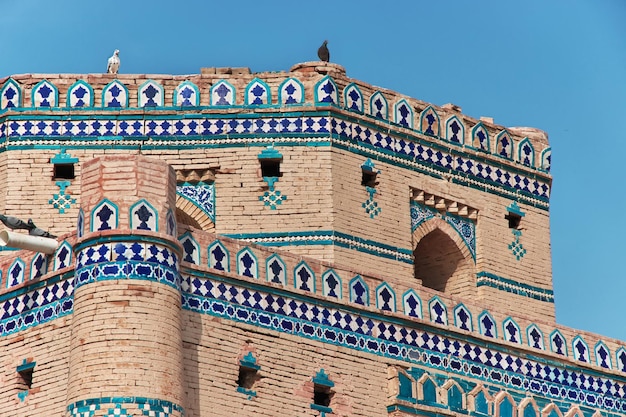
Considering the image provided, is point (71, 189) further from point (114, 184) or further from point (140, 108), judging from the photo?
point (114, 184)

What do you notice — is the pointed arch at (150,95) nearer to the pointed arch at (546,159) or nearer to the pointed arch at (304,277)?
the pointed arch at (304,277)

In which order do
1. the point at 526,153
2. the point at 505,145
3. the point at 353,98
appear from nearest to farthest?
the point at 353,98 < the point at 505,145 < the point at 526,153

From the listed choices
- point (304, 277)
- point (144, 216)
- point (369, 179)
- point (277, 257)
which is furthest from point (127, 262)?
point (369, 179)

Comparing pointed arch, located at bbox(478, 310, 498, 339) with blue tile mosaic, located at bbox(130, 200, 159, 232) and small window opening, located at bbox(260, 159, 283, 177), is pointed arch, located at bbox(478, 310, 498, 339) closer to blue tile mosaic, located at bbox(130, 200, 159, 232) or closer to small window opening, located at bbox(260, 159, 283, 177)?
small window opening, located at bbox(260, 159, 283, 177)

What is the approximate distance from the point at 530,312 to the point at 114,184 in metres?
6.11

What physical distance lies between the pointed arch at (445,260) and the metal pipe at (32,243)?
4808mm

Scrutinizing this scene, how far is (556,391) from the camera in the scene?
68.1 ft

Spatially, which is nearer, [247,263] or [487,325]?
[247,263]

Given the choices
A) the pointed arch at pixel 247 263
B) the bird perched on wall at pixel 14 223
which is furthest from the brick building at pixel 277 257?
the bird perched on wall at pixel 14 223

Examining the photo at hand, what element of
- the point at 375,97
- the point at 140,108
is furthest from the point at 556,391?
the point at 140,108

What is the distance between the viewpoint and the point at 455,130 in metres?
22.5

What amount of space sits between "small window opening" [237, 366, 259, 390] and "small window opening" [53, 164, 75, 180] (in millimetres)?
3834

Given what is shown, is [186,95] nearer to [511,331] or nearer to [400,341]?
[400,341]

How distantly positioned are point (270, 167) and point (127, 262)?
13.1 ft
